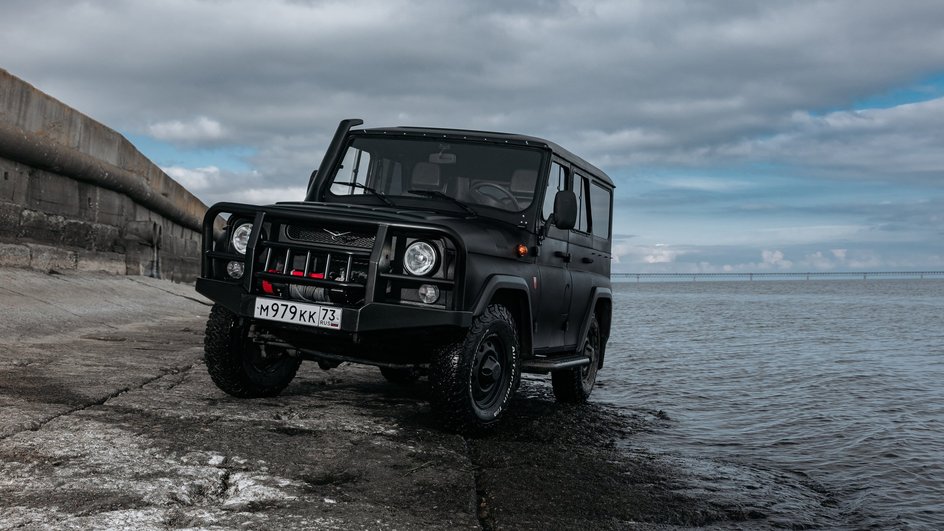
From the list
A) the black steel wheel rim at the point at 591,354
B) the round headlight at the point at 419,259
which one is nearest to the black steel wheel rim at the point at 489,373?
the round headlight at the point at 419,259

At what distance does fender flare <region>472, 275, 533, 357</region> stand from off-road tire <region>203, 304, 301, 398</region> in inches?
60.4

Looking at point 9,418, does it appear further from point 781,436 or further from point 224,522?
point 781,436

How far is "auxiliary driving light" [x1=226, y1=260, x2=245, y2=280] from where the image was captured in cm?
570

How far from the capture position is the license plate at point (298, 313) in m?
5.19

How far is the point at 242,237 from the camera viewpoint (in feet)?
18.7

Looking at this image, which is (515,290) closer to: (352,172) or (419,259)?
(419,259)

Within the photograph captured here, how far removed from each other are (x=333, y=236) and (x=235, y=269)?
0.76 meters

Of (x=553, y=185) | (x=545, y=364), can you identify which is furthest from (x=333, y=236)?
(x=553, y=185)

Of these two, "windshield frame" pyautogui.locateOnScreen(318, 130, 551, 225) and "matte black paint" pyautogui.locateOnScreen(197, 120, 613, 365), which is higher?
"windshield frame" pyautogui.locateOnScreen(318, 130, 551, 225)

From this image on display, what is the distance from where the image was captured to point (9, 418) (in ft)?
15.7

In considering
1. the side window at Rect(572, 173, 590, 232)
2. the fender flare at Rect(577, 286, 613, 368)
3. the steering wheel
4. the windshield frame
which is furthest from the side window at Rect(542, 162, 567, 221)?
the fender flare at Rect(577, 286, 613, 368)

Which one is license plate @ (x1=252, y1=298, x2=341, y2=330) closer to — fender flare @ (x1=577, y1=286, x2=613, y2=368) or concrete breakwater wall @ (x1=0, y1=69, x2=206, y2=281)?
fender flare @ (x1=577, y1=286, x2=613, y2=368)

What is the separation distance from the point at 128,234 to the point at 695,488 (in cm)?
1318

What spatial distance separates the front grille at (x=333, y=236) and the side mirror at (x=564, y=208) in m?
1.61
